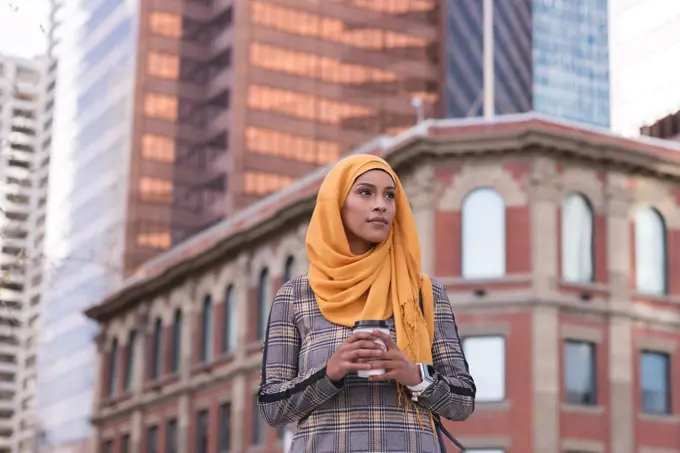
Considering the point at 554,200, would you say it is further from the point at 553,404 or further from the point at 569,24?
the point at 569,24

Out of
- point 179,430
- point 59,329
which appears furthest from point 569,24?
point 179,430

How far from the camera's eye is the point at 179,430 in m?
49.0

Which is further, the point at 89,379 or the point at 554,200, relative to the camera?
the point at 89,379

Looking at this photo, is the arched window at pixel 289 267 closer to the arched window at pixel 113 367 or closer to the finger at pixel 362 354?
the arched window at pixel 113 367

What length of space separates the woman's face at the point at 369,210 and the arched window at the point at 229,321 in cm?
4171

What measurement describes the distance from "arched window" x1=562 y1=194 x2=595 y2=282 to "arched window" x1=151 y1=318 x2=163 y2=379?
751 inches

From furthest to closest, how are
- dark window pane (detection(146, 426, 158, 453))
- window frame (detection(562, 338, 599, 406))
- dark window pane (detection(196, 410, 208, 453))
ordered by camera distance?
dark window pane (detection(146, 426, 158, 453)) → dark window pane (detection(196, 410, 208, 453)) → window frame (detection(562, 338, 599, 406))

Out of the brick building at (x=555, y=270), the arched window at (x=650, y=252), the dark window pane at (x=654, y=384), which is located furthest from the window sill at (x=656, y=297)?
the dark window pane at (x=654, y=384)

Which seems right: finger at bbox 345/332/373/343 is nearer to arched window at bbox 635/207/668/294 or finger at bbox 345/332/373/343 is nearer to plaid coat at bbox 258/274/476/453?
plaid coat at bbox 258/274/476/453

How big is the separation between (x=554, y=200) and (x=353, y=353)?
33726 millimetres

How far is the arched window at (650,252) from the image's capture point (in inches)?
1543

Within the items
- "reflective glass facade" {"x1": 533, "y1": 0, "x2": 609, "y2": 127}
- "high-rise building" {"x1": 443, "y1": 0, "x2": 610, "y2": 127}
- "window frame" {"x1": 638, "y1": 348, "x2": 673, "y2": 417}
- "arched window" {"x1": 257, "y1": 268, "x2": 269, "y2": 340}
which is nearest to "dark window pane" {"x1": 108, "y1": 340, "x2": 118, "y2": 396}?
"arched window" {"x1": 257, "y1": 268, "x2": 269, "y2": 340}

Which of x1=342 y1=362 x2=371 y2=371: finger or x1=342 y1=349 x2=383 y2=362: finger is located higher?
x1=342 y1=349 x2=383 y2=362: finger

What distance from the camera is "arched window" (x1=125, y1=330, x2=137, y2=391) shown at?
55.0 meters
